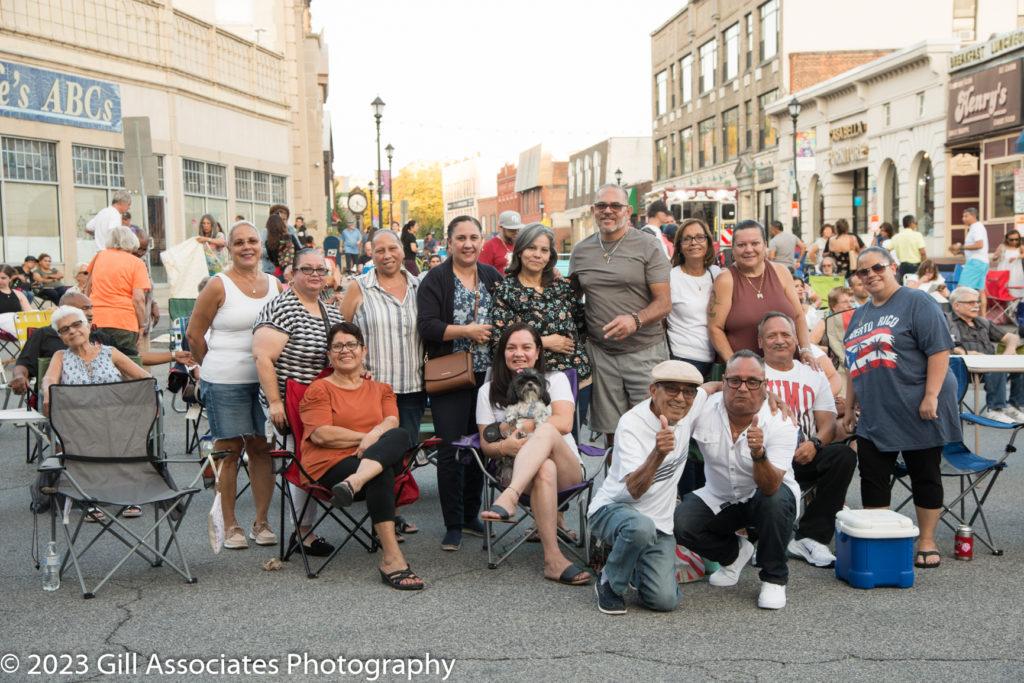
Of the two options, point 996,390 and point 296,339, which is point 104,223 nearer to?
point 296,339

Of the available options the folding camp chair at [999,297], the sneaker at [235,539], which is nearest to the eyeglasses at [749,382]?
the sneaker at [235,539]

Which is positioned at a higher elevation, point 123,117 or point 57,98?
point 57,98

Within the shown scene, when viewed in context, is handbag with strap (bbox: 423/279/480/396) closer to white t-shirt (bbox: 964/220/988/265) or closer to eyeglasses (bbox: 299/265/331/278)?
eyeglasses (bbox: 299/265/331/278)

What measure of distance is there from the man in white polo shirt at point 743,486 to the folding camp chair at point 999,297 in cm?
1004

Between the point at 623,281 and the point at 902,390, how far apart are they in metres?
1.75

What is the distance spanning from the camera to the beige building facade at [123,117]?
69.3ft

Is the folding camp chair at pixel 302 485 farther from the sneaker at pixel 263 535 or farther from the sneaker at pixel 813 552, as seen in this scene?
the sneaker at pixel 813 552

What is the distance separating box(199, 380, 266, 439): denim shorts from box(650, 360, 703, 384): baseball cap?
8.21 ft

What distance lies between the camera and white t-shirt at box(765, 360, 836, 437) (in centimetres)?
630

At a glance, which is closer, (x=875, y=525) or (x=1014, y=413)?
(x=875, y=525)

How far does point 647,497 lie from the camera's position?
18.4 ft

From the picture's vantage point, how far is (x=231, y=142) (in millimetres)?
29328

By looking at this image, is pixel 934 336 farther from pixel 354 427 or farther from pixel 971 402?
pixel 971 402

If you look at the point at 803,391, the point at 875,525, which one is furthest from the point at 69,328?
the point at 875,525
